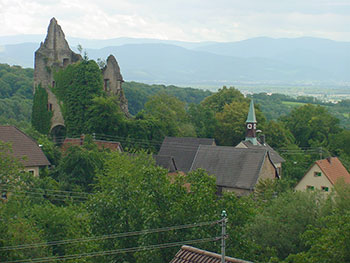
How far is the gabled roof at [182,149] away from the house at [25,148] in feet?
52.4

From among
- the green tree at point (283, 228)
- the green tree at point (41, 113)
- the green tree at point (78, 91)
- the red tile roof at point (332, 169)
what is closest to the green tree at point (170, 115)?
the green tree at point (78, 91)

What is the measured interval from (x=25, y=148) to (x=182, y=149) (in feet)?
61.0

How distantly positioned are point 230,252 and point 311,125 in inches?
2247

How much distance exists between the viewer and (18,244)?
1817 centimetres

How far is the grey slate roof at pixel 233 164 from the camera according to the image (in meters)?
40.8

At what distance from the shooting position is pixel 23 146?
3503 cm

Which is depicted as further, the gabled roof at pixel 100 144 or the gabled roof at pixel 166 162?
the gabled roof at pixel 100 144

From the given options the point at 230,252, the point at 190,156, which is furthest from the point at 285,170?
the point at 230,252

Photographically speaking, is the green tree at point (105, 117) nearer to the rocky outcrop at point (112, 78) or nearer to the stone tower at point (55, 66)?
the rocky outcrop at point (112, 78)

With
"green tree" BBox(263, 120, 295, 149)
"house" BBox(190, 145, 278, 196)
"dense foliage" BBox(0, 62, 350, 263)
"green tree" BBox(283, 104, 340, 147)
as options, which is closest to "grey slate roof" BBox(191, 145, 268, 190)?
"house" BBox(190, 145, 278, 196)

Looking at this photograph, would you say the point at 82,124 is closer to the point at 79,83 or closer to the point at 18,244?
the point at 79,83

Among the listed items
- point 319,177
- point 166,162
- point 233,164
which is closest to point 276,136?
point 319,177

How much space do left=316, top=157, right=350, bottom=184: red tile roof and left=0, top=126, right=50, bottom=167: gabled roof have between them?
21016 millimetres

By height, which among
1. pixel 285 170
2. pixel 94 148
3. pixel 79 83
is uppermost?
pixel 79 83
